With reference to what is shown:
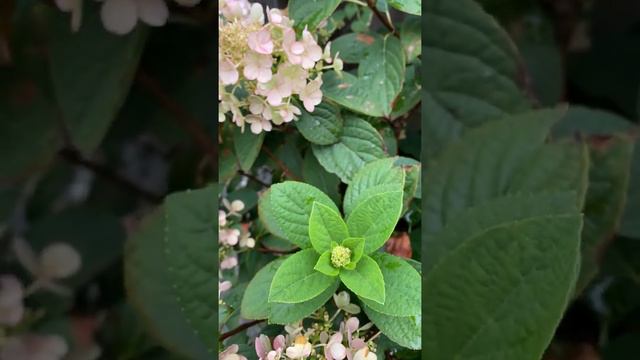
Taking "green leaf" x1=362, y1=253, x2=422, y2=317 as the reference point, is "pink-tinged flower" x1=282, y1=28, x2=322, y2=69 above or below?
above

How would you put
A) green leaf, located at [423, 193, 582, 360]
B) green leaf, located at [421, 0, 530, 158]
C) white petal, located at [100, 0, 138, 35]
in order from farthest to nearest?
green leaf, located at [421, 0, 530, 158]
green leaf, located at [423, 193, 582, 360]
white petal, located at [100, 0, 138, 35]

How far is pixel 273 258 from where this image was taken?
0.40 meters

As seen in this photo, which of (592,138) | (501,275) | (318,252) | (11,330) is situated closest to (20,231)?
(11,330)

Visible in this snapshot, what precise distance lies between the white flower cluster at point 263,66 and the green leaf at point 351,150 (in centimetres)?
3

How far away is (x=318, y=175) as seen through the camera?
15.4 inches

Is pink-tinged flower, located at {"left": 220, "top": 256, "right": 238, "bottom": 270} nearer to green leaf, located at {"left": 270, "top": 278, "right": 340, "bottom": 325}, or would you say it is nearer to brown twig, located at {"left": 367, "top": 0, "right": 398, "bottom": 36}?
green leaf, located at {"left": 270, "top": 278, "right": 340, "bottom": 325}

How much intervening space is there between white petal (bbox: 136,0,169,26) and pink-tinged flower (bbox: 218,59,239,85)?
4cm

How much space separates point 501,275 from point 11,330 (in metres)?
0.32

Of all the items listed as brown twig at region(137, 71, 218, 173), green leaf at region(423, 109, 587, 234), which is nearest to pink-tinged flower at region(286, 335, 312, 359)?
brown twig at region(137, 71, 218, 173)

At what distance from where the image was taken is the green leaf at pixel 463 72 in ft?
1.93

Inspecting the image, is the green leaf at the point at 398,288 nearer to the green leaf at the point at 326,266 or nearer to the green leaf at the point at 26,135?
the green leaf at the point at 326,266

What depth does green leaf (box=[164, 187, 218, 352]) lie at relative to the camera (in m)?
0.37

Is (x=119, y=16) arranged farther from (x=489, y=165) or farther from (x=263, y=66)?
(x=489, y=165)

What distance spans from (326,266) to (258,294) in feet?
0.13
